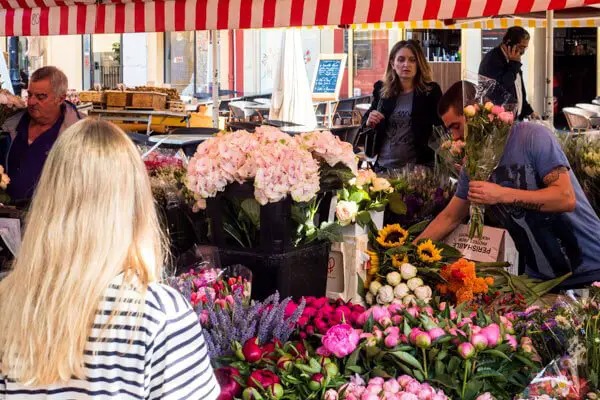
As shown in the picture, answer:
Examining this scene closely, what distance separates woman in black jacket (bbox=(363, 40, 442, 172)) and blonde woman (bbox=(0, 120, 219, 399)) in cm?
393

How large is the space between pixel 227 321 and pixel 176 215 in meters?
1.13

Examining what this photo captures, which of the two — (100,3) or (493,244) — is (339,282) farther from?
(100,3)

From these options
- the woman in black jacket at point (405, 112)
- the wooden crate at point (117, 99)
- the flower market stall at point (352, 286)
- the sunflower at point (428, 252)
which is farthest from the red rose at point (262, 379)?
the wooden crate at point (117, 99)

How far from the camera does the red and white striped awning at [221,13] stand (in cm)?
430

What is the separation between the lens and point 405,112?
17.6 ft

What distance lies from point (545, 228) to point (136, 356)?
2155 mm

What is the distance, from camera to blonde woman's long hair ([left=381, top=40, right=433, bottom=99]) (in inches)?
213

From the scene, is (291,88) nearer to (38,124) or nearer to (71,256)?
(38,124)

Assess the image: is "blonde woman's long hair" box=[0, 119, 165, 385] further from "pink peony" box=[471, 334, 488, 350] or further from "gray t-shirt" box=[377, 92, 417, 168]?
"gray t-shirt" box=[377, 92, 417, 168]

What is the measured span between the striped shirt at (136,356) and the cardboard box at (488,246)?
187 centimetres

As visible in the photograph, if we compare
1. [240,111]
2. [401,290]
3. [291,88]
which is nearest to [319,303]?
[401,290]

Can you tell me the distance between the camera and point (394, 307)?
2.21 meters

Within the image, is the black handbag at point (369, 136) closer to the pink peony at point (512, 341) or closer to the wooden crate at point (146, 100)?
the pink peony at point (512, 341)

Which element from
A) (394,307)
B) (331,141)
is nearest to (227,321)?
(394,307)
